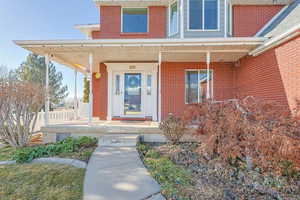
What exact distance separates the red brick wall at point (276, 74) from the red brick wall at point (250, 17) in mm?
2076

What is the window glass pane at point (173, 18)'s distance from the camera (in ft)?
29.3

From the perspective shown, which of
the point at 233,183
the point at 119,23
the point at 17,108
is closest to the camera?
the point at 233,183

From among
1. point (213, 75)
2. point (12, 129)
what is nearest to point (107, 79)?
point (12, 129)

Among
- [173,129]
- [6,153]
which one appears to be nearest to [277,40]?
[173,129]

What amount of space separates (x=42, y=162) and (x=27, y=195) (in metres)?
1.49

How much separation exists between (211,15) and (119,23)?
4.35m

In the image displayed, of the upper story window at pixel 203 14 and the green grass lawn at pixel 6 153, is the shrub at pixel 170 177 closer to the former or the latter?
the green grass lawn at pixel 6 153

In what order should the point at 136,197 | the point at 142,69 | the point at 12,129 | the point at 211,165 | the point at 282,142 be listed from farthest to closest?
the point at 142,69 < the point at 12,129 < the point at 211,165 < the point at 282,142 < the point at 136,197

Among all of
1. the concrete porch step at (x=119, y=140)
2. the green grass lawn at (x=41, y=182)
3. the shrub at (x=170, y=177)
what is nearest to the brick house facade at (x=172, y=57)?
the concrete porch step at (x=119, y=140)

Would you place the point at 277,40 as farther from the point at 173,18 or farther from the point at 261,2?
A: the point at 173,18

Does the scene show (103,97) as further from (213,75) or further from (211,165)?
(211,165)

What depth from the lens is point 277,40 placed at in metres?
5.59

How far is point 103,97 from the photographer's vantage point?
29.1ft

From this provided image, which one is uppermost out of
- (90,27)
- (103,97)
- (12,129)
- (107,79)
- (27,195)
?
(90,27)
